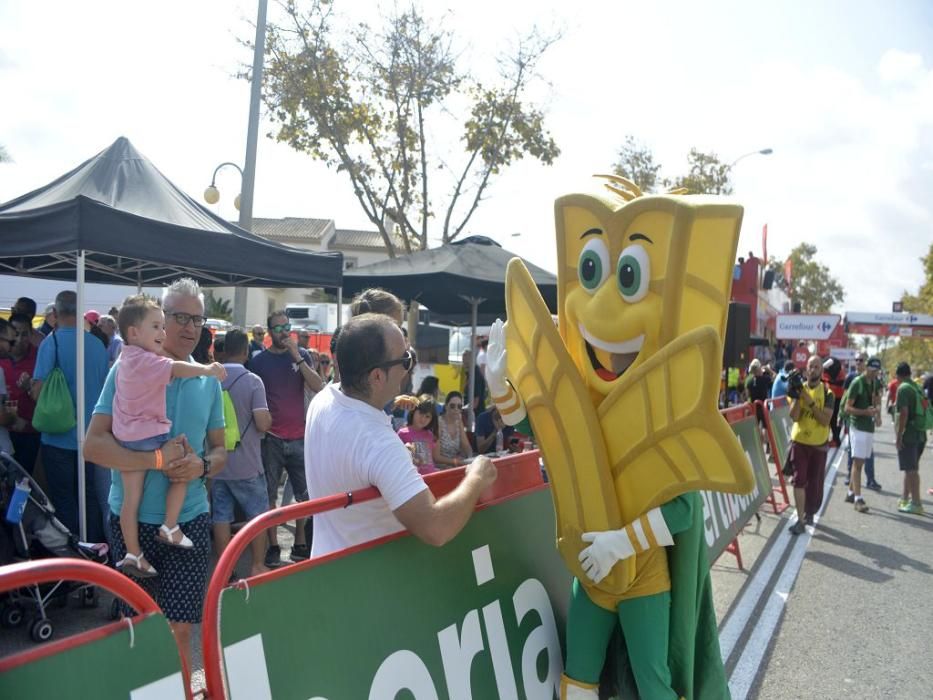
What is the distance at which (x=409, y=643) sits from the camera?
2.26 m

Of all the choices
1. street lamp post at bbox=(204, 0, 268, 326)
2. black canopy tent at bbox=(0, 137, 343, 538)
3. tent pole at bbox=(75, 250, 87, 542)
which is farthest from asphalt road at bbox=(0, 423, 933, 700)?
street lamp post at bbox=(204, 0, 268, 326)

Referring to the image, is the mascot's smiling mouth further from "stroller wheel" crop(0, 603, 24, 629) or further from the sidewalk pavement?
"stroller wheel" crop(0, 603, 24, 629)

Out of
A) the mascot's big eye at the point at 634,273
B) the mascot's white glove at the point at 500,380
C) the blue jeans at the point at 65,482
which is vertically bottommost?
the blue jeans at the point at 65,482

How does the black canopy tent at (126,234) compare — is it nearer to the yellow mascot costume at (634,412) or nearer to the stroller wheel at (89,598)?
the stroller wheel at (89,598)

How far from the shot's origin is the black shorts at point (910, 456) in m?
9.18

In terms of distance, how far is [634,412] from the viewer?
2.62 m

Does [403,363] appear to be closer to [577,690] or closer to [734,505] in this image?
[577,690]

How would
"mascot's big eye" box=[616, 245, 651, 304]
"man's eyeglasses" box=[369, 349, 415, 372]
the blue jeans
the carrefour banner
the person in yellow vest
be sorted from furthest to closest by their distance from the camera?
1. the person in yellow vest
2. the blue jeans
3. "mascot's big eye" box=[616, 245, 651, 304]
4. "man's eyeglasses" box=[369, 349, 415, 372]
5. the carrefour banner

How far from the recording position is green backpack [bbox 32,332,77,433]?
16.8 ft

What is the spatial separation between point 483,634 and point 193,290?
1.92 m

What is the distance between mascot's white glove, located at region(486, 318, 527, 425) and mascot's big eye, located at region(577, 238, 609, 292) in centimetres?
37

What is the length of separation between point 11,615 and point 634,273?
4.15 m

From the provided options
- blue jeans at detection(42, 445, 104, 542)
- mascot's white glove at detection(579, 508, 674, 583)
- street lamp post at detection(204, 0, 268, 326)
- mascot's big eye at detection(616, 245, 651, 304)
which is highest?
street lamp post at detection(204, 0, 268, 326)

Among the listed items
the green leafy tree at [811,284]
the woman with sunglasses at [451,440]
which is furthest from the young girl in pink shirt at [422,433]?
the green leafy tree at [811,284]
